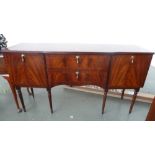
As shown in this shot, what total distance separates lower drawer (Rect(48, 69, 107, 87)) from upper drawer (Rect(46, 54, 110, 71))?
55 millimetres

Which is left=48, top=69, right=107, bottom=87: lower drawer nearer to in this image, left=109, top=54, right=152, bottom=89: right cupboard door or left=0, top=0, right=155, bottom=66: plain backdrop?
left=109, top=54, right=152, bottom=89: right cupboard door

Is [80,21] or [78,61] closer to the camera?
[78,61]

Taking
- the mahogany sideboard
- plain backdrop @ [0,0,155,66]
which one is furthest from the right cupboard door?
plain backdrop @ [0,0,155,66]

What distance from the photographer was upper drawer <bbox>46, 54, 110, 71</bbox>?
132 cm

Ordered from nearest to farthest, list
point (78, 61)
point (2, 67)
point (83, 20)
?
point (78, 61), point (2, 67), point (83, 20)

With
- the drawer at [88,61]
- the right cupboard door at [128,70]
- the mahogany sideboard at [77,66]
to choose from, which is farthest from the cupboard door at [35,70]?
the right cupboard door at [128,70]

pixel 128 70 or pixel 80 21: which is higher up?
pixel 80 21

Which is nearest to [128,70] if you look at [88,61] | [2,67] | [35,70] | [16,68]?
[88,61]

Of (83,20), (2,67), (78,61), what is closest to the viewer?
(78,61)

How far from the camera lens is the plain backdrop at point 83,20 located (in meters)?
1.75

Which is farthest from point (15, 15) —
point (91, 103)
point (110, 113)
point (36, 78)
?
point (110, 113)

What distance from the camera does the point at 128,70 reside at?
140 centimetres

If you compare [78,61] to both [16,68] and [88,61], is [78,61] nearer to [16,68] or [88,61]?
[88,61]

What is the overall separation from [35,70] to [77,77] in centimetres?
41
